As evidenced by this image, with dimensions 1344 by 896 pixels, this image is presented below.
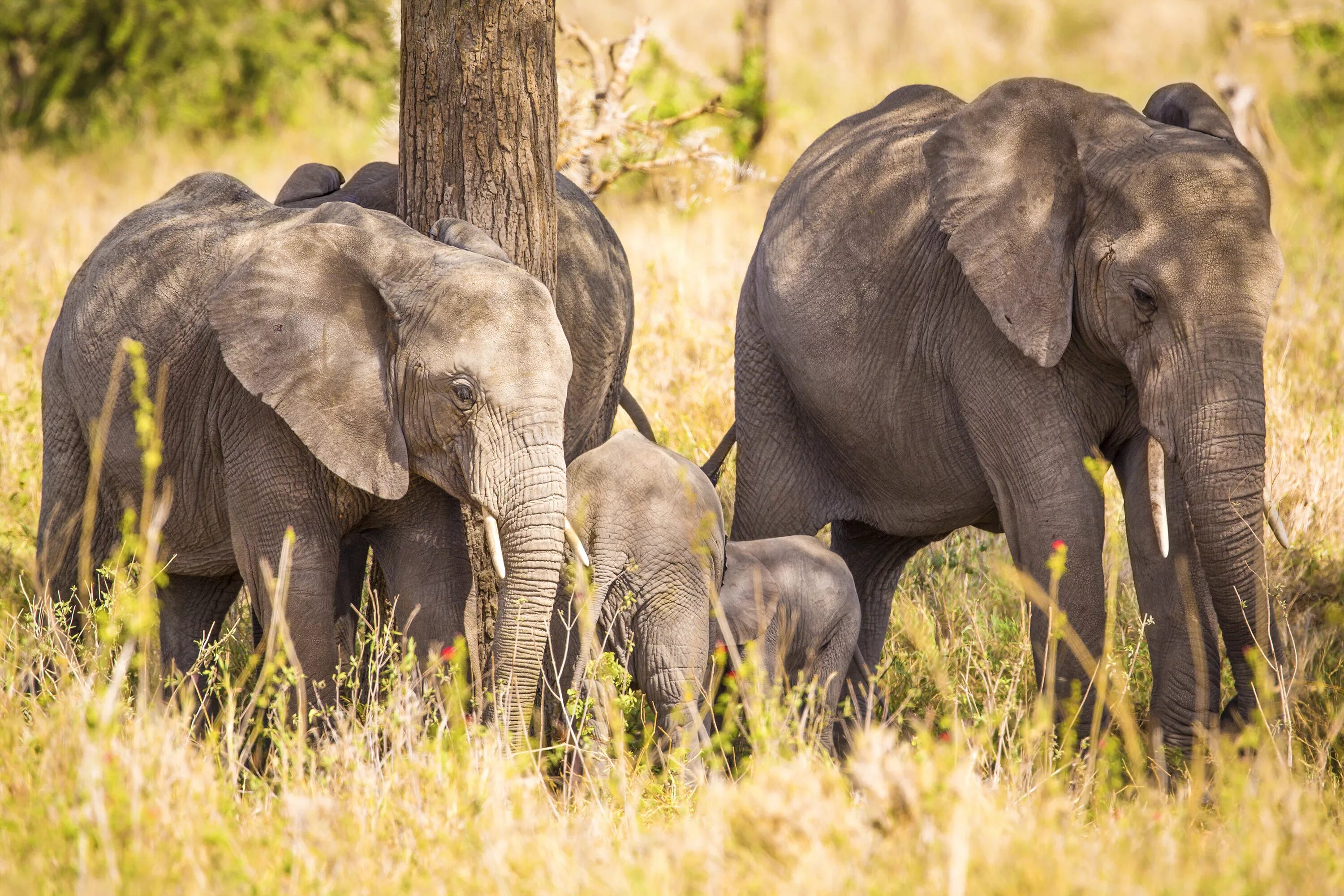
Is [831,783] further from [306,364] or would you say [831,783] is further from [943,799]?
[306,364]

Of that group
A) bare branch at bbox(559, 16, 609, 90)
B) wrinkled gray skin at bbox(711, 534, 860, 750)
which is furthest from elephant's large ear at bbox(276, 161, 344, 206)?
bare branch at bbox(559, 16, 609, 90)

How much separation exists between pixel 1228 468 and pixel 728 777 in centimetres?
192

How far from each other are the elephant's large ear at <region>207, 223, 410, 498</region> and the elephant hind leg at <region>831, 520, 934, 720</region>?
2418 millimetres

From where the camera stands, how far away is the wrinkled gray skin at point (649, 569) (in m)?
4.71

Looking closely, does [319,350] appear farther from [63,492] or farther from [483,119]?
[63,492]

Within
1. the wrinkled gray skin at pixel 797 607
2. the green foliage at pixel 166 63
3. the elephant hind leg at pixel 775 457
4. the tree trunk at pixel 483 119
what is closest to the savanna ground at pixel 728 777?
the wrinkled gray skin at pixel 797 607

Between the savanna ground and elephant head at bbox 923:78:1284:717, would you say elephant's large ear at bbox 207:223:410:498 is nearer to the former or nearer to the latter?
the savanna ground

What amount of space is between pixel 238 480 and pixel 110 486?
773mm

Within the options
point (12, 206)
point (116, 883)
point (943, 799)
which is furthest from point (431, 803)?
point (12, 206)

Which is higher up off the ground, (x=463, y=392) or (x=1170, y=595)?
(x=463, y=392)

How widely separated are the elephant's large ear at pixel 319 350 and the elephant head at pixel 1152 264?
191 cm

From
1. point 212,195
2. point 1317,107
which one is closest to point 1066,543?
point 212,195

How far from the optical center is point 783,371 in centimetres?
584

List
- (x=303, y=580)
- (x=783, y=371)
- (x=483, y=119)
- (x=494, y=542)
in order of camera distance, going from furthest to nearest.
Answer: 1. (x=783, y=371)
2. (x=483, y=119)
3. (x=303, y=580)
4. (x=494, y=542)
